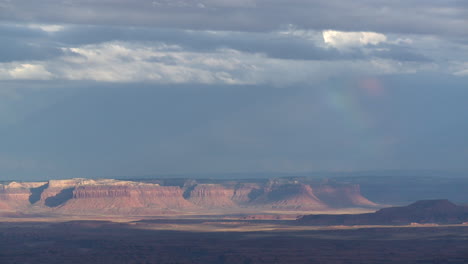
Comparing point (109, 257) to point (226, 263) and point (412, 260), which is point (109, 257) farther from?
point (412, 260)

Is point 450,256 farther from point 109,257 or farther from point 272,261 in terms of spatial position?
point 109,257

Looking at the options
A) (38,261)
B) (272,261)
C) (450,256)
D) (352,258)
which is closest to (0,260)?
(38,261)

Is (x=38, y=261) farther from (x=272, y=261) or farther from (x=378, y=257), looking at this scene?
(x=378, y=257)

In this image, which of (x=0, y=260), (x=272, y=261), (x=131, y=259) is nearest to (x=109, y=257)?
(x=131, y=259)

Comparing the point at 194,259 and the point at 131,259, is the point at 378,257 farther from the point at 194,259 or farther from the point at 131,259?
the point at 131,259

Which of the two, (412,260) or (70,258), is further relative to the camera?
(70,258)

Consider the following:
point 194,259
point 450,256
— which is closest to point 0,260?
point 194,259
